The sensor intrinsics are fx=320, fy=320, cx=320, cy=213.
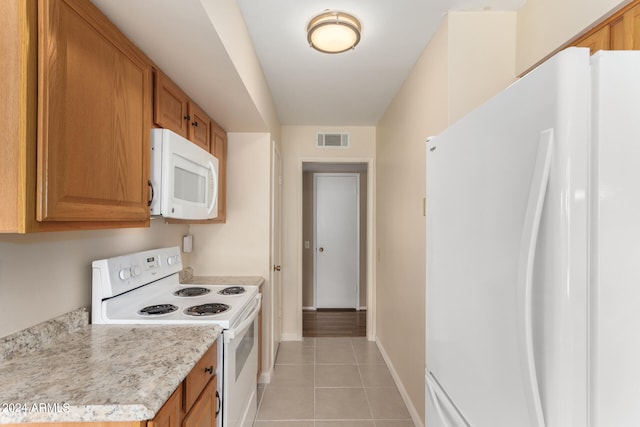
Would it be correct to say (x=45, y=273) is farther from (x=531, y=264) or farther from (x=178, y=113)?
(x=531, y=264)

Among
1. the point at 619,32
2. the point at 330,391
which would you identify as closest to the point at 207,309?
the point at 330,391

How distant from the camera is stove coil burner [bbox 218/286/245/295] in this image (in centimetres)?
212

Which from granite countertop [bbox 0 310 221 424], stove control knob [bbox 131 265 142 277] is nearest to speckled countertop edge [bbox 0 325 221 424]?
granite countertop [bbox 0 310 221 424]

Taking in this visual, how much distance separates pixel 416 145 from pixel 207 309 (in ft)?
5.48

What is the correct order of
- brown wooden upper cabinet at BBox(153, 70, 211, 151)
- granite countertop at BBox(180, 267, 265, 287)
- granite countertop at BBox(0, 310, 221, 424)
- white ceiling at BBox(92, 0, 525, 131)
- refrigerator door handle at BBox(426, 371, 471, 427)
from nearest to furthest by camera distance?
1. granite countertop at BBox(0, 310, 221, 424)
2. refrigerator door handle at BBox(426, 371, 471, 427)
3. white ceiling at BBox(92, 0, 525, 131)
4. brown wooden upper cabinet at BBox(153, 70, 211, 151)
5. granite countertop at BBox(180, 267, 265, 287)

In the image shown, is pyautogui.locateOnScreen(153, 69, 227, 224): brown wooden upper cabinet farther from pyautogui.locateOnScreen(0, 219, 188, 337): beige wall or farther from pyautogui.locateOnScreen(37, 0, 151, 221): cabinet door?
pyautogui.locateOnScreen(0, 219, 188, 337): beige wall

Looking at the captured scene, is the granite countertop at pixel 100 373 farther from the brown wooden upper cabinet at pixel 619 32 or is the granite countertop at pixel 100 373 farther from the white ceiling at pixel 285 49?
the brown wooden upper cabinet at pixel 619 32

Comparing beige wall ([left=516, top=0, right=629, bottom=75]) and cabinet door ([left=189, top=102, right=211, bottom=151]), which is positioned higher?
beige wall ([left=516, top=0, right=629, bottom=75])

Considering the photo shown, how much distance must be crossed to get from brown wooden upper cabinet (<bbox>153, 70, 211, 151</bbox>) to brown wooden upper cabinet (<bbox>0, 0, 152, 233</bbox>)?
8.2 inches

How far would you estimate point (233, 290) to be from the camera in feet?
7.11

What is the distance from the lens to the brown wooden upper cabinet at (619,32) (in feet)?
3.71

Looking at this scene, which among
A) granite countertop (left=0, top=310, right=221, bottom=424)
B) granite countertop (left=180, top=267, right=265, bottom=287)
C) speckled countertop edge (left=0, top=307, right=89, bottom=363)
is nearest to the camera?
granite countertop (left=0, top=310, right=221, bottom=424)

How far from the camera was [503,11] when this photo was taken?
67.4 inches

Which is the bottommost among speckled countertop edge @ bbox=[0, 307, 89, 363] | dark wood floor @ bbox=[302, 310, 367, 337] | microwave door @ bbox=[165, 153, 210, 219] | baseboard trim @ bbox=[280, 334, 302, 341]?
dark wood floor @ bbox=[302, 310, 367, 337]
